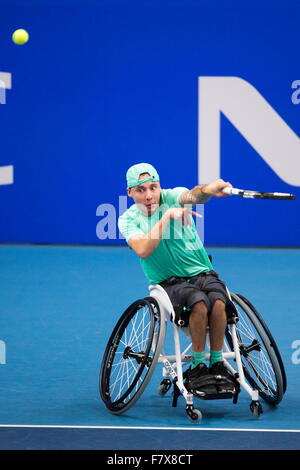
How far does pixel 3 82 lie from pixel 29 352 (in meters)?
6.12

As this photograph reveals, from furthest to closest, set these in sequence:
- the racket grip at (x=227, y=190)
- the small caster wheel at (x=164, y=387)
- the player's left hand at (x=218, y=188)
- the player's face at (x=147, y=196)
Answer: the small caster wheel at (x=164, y=387), the player's face at (x=147, y=196), the player's left hand at (x=218, y=188), the racket grip at (x=227, y=190)

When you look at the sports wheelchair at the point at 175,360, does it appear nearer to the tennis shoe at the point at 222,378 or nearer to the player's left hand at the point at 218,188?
the tennis shoe at the point at 222,378

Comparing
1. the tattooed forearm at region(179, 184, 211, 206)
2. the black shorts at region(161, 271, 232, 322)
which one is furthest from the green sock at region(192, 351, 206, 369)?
the tattooed forearm at region(179, 184, 211, 206)

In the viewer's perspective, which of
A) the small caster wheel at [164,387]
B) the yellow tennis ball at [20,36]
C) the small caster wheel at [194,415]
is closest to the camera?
the small caster wheel at [194,415]

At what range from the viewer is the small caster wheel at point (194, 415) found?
11.0 ft

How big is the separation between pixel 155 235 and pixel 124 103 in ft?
22.4

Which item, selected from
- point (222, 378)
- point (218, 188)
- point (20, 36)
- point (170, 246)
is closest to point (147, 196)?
point (170, 246)

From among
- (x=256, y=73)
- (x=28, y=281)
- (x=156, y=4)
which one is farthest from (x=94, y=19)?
(x=28, y=281)

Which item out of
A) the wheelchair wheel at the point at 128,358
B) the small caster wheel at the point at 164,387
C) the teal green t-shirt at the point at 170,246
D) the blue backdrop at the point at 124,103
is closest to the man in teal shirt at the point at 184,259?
the teal green t-shirt at the point at 170,246

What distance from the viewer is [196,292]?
3.46 m

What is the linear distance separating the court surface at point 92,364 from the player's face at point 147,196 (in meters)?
0.96

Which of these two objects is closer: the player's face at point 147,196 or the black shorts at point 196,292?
the black shorts at point 196,292

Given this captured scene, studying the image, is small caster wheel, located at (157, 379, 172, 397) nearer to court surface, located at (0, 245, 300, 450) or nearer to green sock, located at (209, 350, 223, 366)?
court surface, located at (0, 245, 300, 450)

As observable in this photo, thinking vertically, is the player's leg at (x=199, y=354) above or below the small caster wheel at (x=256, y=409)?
above
